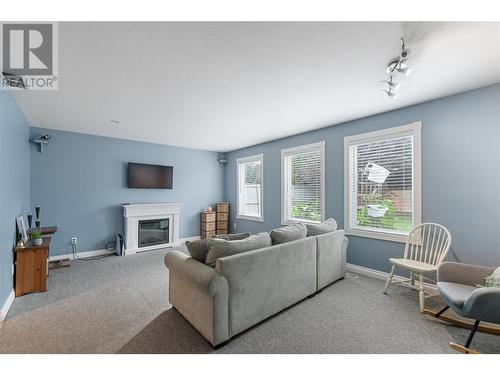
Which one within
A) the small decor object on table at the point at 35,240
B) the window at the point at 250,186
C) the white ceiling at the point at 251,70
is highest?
Answer: the white ceiling at the point at 251,70

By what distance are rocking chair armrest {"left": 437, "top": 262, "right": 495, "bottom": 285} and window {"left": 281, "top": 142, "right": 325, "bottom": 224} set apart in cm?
189

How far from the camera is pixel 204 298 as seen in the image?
5.64ft

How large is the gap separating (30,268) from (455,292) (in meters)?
4.58

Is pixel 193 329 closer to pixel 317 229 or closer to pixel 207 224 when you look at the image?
pixel 317 229

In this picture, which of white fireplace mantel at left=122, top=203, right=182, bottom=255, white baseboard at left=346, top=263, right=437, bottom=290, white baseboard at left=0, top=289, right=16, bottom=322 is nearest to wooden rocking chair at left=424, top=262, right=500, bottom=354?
white baseboard at left=346, top=263, right=437, bottom=290

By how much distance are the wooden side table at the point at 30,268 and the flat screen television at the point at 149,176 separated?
7.19ft

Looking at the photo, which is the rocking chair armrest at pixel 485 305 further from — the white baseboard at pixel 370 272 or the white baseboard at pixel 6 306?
the white baseboard at pixel 6 306

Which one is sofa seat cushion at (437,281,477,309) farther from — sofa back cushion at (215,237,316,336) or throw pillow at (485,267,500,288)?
sofa back cushion at (215,237,316,336)

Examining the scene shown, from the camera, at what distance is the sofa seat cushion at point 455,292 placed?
1.64m

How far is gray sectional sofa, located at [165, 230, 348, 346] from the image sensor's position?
1.65 metres

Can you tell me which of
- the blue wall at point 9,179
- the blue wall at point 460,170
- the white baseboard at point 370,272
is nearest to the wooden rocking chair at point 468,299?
the blue wall at point 460,170
